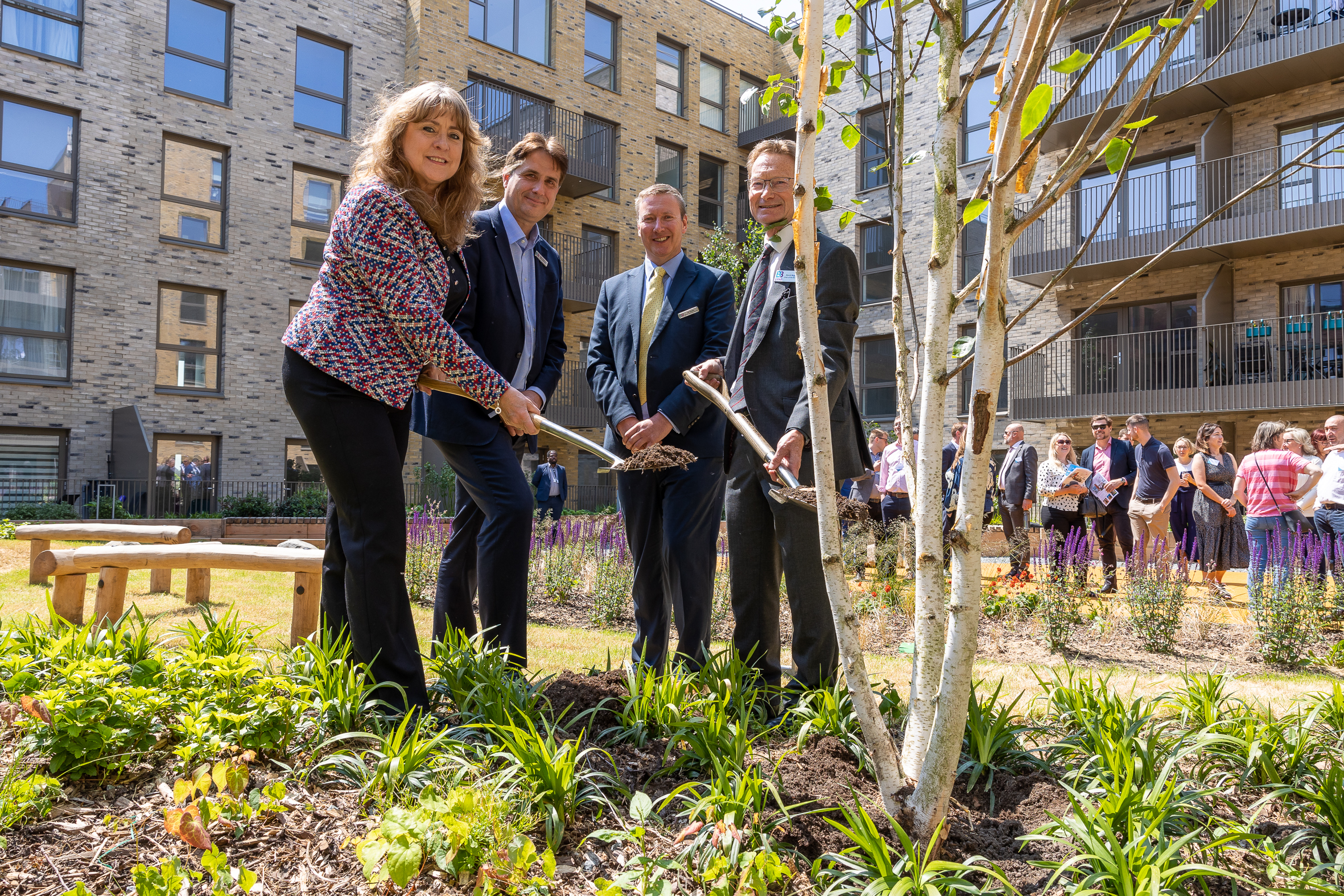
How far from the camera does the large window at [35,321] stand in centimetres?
1661

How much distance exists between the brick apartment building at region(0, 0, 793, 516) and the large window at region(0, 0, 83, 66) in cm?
4

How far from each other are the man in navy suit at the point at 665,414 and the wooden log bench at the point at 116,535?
4.80 meters

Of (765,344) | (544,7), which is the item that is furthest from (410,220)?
(544,7)

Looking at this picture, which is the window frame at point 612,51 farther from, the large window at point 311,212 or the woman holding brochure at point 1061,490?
the woman holding brochure at point 1061,490

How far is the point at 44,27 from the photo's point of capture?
55.6ft

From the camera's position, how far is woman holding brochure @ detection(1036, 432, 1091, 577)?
912cm

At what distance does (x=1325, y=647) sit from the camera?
244 inches

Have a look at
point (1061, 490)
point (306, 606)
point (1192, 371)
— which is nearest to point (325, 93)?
point (1061, 490)

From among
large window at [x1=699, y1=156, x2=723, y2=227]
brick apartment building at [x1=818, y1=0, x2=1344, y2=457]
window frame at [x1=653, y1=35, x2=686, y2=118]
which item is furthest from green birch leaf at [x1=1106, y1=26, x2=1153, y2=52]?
large window at [x1=699, y1=156, x2=723, y2=227]

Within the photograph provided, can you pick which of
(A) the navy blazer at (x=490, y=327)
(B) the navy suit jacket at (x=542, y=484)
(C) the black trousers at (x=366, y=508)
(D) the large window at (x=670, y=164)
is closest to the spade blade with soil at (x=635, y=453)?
(A) the navy blazer at (x=490, y=327)

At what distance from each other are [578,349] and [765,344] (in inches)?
858

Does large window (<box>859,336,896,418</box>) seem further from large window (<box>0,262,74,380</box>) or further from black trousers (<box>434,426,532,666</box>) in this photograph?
black trousers (<box>434,426,532,666</box>)

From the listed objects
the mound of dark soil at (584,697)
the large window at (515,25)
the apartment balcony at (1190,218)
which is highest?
the large window at (515,25)

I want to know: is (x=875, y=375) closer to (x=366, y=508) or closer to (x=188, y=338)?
(x=188, y=338)
